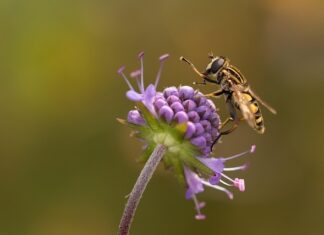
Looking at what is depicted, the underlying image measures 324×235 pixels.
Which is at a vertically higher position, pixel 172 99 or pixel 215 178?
pixel 172 99

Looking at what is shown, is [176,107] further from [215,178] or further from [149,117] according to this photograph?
[215,178]

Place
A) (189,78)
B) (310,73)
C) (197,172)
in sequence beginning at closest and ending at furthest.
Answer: (197,172), (189,78), (310,73)

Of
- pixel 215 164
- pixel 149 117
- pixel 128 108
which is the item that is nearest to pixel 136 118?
pixel 149 117

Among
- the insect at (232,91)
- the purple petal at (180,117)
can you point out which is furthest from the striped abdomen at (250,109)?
the purple petal at (180,117)

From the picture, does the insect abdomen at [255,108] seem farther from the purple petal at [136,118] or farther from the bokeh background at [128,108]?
the bokeh background at [128,108]

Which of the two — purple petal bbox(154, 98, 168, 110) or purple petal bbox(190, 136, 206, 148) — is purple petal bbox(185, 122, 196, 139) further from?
purple petal bbox(154, 98, 168, 110)

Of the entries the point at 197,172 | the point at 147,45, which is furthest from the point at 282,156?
the point at 197,172

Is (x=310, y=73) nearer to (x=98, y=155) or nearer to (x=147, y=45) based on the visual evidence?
(x=147, y=45)
